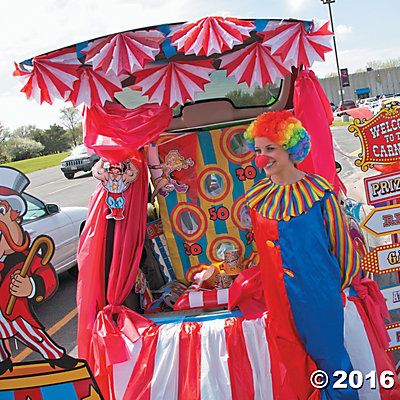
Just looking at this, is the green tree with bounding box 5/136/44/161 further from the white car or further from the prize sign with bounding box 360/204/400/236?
the prize sign with bounding box 360/204/400/236

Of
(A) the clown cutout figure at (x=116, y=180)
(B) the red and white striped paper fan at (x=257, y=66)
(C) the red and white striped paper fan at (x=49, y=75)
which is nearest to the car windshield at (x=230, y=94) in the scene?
(B) the red and white striped paper fan at (x=257, y=66)

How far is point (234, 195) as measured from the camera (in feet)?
15.3

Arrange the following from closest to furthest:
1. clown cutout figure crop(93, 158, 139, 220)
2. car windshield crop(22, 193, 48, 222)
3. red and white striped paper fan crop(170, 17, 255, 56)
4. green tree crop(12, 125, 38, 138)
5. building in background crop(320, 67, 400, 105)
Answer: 1. red and white striped paper fan crop(170, 17, 255, 56)
2. clown cutout figure crop(93, 158, 139, 220)
3. car windshield crop(22, 193, 48, 222)
4. green tree crop(12, 125, 38, 138)
5. building in background crop(320, 67, 400, 105)

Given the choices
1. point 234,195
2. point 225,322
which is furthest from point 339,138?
point 225,322

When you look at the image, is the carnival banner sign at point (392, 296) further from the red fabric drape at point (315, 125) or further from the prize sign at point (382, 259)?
the red fabric drape at point (315, 125)

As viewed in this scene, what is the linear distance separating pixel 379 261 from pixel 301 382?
36.7 inches

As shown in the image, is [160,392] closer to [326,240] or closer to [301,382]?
[301,382]

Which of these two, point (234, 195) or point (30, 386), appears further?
point (234, 195)

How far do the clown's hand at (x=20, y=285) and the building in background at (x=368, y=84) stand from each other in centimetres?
6193

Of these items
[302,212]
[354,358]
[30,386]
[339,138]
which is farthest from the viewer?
[339,138]

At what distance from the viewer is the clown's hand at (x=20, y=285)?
7.64 ft

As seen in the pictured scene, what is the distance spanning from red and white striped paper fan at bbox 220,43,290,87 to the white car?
312 cm

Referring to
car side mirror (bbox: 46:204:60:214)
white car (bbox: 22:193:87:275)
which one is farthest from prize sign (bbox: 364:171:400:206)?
car side mirror (bbox: 46:204:60:214)

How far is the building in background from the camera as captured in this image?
61.8 metres
